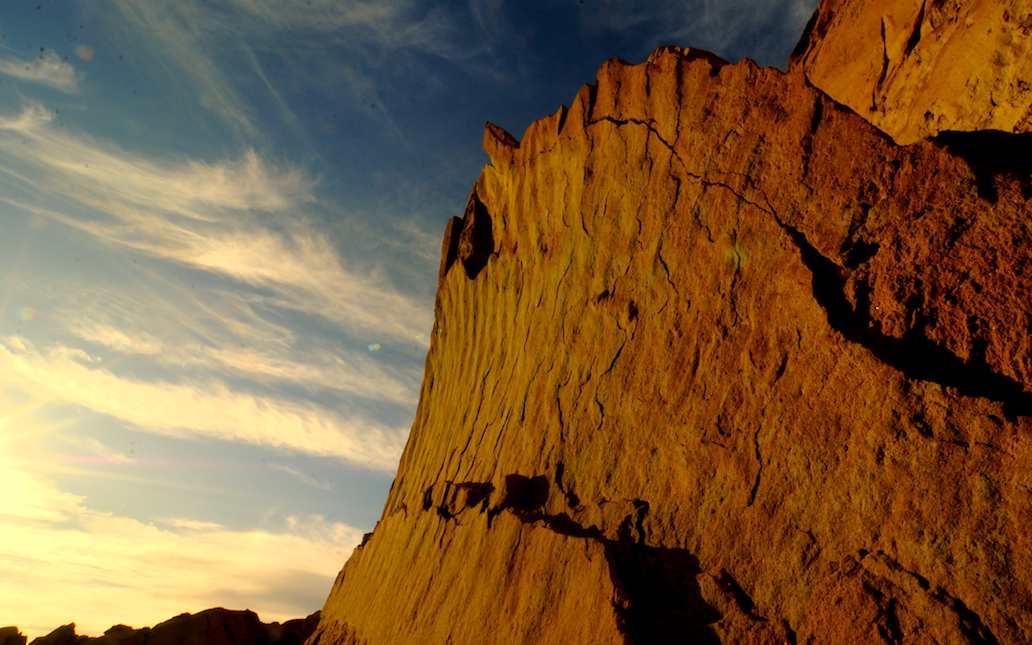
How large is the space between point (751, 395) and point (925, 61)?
2.31 metres

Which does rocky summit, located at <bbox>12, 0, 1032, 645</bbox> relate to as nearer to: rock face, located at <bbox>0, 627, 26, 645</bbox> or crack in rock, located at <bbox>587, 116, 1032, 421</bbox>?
crack in rock, located at <bbox>587, 116, 1032, 421</bbox>

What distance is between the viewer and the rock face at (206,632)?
13602 millimetres

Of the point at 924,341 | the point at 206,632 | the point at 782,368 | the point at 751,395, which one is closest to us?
the point at 924,341

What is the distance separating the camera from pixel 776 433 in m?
4.39

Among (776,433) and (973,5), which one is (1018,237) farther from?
(776,433)

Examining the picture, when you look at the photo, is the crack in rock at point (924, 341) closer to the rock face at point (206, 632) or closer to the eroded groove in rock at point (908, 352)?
the eroded groove in rock at point (908, 352)

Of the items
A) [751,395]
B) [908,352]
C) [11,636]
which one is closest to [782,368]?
[751,395]

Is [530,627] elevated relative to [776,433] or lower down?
lower down

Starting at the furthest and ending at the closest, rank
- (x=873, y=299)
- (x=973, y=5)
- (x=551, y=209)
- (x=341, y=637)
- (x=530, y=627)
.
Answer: (x=341, y=637) < (x=551, y=209) < (x=530, y=627) < (x=873, y=299) < (x=973, y=5)

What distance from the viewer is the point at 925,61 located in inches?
166

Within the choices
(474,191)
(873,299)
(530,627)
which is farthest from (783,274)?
(474,191)

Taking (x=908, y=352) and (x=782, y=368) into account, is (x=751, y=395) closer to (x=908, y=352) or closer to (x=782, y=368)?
(x=782, y=368)

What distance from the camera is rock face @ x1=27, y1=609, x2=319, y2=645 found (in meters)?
13.6

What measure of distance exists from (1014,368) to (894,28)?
7.62 feet
